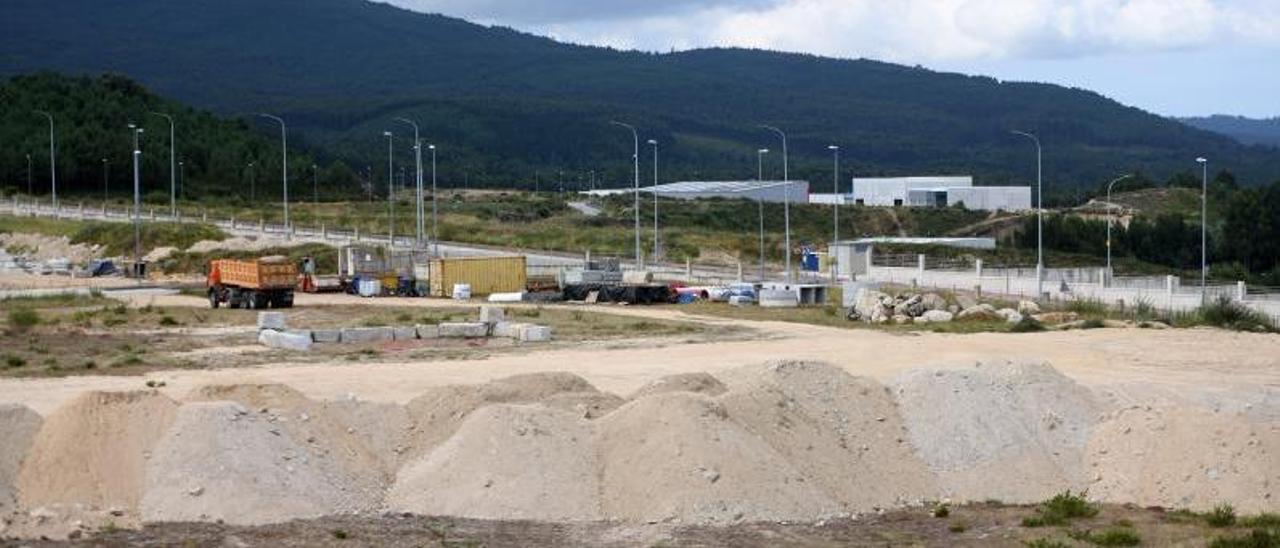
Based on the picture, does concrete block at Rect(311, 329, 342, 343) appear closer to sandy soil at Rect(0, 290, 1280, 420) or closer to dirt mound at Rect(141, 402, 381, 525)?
sandy soil at Rect(0, 290, 1280, 420)

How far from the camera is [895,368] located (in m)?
40.1

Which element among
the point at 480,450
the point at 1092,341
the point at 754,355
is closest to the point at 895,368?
the point at 754,355

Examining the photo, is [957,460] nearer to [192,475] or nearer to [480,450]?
[480,450]

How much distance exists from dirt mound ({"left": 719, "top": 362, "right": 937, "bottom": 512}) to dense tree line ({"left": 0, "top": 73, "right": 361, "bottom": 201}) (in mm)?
117374

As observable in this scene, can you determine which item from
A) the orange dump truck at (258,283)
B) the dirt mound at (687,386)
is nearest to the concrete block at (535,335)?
the orange dump truck at (258,283)

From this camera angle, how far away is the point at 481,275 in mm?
71688

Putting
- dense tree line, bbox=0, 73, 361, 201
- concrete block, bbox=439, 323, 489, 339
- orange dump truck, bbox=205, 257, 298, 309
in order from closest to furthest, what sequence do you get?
concrete block, bbox=439, 323, 489, 339
orange dump truck, bbox=205, 257, 298, 309
dense tree line, bbox=0, 73, 361, 201

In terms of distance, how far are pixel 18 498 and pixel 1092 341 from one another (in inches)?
1191

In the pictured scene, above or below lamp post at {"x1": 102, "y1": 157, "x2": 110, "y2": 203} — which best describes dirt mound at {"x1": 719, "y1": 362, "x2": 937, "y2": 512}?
below

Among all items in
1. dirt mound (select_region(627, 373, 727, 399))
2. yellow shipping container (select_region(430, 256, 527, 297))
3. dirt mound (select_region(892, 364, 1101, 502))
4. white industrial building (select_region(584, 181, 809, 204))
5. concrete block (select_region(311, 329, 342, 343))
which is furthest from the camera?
white industrial building (select_region(584, 181, 809, 204))

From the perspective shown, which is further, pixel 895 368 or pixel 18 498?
pixel 895 368

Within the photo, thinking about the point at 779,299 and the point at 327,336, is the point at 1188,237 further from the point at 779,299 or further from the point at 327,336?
the point at 327,336

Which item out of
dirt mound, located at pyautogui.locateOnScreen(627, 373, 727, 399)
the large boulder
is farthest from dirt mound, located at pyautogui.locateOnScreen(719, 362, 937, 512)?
the large boulder

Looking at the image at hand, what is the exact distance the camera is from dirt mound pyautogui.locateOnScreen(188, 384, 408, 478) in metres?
25.5
